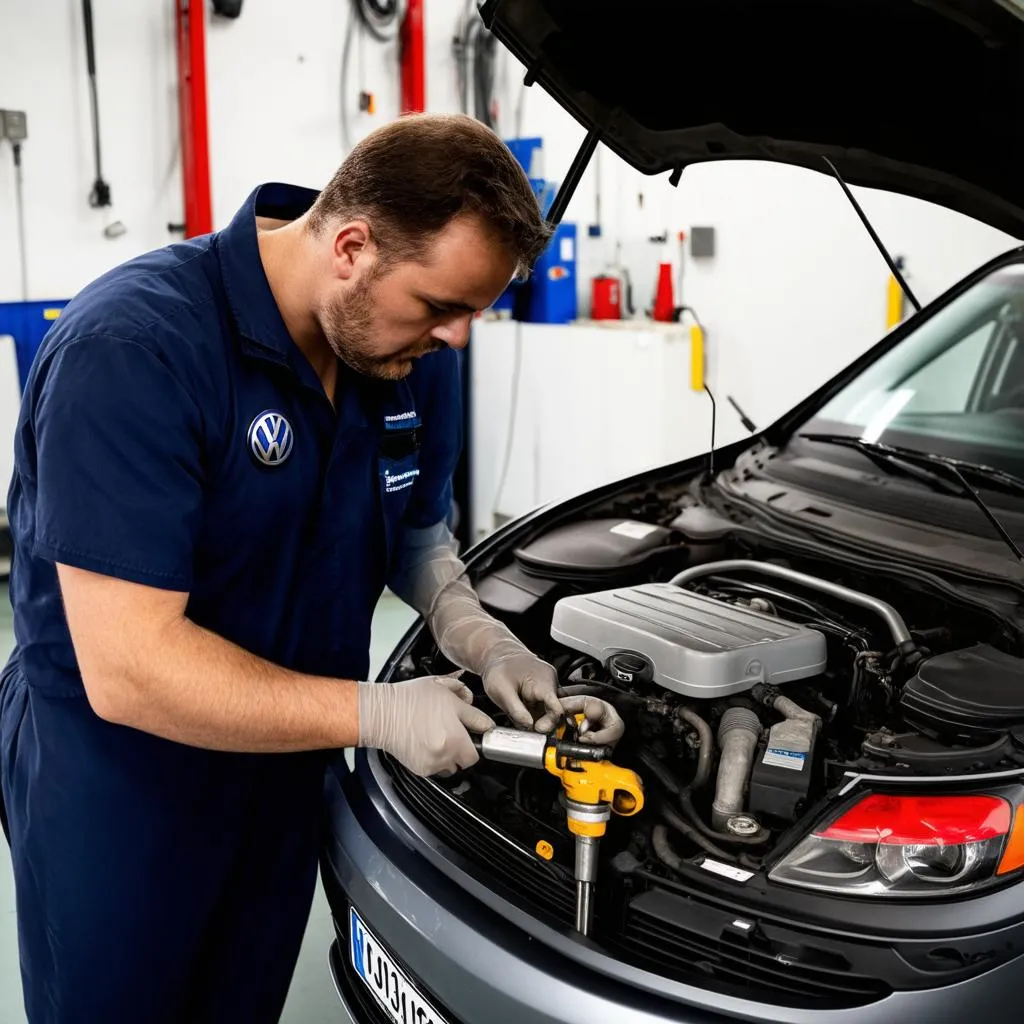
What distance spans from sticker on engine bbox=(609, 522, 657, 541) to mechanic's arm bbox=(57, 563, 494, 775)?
0.77 meters

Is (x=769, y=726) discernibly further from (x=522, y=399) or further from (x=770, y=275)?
(x=522, y=399)

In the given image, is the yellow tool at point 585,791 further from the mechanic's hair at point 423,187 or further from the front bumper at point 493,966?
the mechanic's hair at point 423,187

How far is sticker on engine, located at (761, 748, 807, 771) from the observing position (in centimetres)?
137

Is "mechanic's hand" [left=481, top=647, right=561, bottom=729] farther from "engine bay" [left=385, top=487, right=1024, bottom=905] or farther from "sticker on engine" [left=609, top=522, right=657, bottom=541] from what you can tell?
"sticker on engine" [left=609, top=522, right=657, bottom=541]

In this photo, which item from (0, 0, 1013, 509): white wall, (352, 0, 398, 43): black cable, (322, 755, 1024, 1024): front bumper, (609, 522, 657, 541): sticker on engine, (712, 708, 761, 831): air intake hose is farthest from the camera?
(352, 0, 398, 43): black cable

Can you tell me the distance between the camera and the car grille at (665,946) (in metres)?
1.17

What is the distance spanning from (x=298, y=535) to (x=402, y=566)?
42cm

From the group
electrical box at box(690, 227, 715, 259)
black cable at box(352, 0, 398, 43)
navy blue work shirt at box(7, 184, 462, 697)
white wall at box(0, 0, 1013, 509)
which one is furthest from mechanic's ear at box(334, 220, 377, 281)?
black cable at box(352, 0, 398, 43)

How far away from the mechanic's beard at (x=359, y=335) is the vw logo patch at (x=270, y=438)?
121 millimetres

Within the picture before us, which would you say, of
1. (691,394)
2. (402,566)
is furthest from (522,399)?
(402,566)

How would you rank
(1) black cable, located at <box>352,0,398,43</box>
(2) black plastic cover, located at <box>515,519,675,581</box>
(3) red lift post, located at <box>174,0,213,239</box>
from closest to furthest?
(2) black plastic cover, located at <box>515,519,675,581</box>, (3) red lift post, located at <box>174,0,213,239</box>, (1) black cable, located at <box>352,0,398,43</box>

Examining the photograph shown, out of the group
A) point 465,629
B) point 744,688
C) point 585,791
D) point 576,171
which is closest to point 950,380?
point 576,171

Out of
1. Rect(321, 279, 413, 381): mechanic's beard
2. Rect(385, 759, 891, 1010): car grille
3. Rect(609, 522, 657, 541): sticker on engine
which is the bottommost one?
Rect(385, 759, 891, 1010): car grille

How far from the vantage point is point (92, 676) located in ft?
4.30
